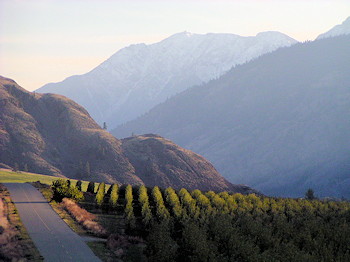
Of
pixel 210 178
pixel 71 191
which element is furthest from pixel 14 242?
pixel 210 178

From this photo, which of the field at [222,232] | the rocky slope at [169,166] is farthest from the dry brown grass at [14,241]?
the rocky slope at [169,166]

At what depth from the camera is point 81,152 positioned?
177 metres

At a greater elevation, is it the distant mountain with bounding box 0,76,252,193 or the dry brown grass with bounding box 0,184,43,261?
the distant mountain with bounding box 0,76,252,193

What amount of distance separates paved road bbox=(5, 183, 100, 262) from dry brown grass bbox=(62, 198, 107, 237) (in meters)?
1.88

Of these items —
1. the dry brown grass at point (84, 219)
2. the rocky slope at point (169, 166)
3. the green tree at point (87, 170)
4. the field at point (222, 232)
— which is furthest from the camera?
the rocky slope at point (169, 166)

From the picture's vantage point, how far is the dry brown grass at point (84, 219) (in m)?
46.9

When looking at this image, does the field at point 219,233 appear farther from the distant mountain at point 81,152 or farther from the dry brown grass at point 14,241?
the distant mountain at point 81,152

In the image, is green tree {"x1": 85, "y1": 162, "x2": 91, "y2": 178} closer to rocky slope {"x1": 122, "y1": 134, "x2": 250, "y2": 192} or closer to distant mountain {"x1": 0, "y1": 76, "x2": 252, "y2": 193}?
distant mountain {"x1": 0, "y1": 76, "x2": 252, "y2": 193}

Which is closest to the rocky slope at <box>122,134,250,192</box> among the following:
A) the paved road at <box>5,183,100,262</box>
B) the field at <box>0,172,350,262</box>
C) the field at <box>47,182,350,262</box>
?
the field at <box>47,182,350,262</box>

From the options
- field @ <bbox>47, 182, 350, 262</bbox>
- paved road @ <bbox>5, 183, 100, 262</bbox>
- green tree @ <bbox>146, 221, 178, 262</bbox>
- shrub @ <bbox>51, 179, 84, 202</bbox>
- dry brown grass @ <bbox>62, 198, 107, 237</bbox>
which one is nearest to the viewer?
green tree @ <bbox>146, 221, 178, 262</bbox>

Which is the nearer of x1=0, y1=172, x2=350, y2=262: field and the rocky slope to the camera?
x1=0, y1=172, x2=350, y2=262: field

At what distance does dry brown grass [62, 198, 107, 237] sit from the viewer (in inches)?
1848

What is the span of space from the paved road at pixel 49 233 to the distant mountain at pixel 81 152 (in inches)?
3566

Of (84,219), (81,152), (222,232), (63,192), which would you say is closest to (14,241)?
(84,219)
